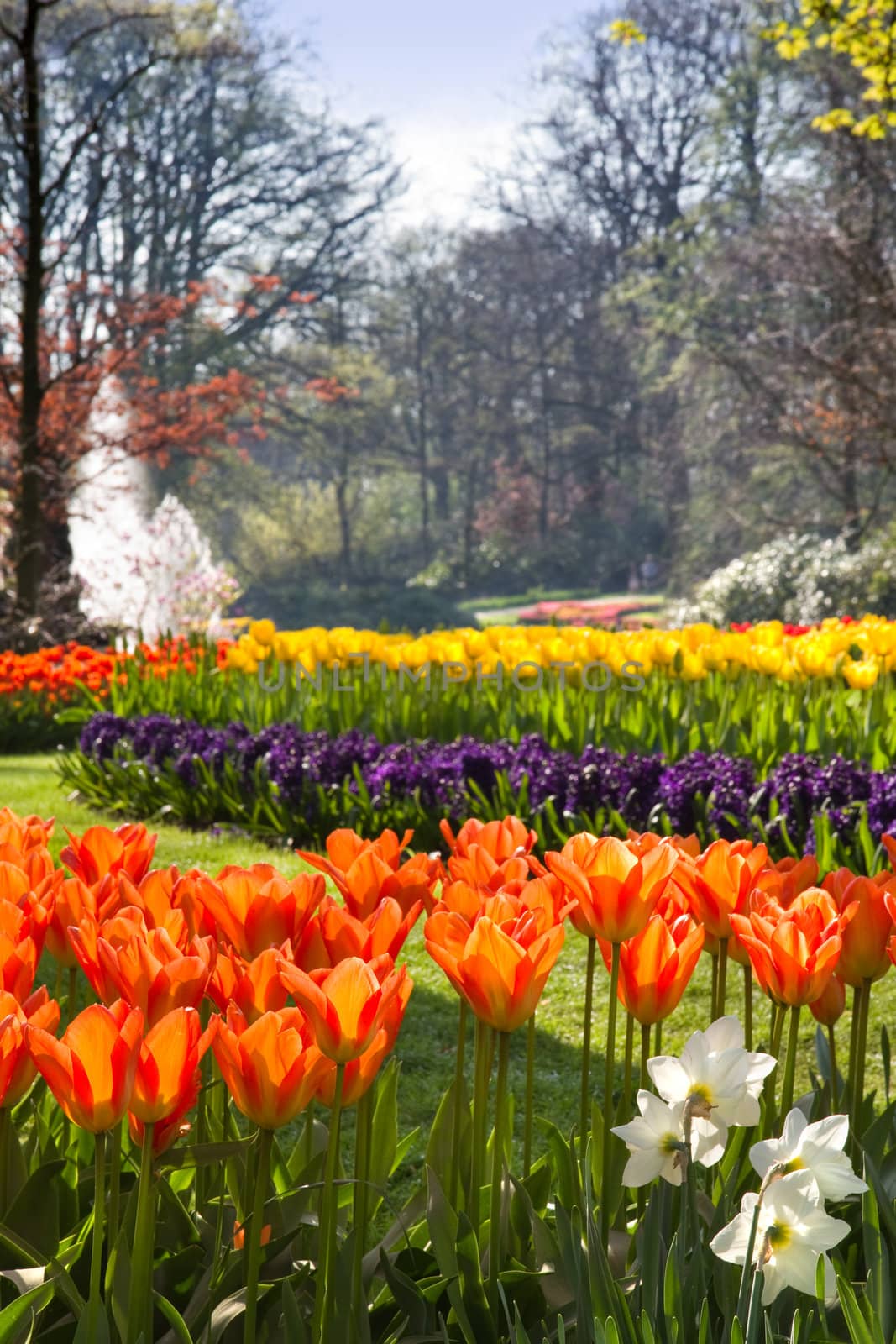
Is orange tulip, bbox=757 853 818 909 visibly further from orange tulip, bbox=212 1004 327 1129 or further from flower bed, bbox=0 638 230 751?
flower bed, bbox=0 638 230 751

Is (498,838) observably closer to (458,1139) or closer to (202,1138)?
(458,1139)

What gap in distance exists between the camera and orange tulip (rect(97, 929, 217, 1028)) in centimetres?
116

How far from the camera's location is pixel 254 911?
1.34 meters

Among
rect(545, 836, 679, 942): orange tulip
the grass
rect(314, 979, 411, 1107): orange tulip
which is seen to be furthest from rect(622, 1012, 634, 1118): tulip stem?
the grass

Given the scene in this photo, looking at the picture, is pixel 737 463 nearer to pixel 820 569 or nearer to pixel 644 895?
pixel 820 569

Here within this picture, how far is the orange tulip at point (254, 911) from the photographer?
134 cm

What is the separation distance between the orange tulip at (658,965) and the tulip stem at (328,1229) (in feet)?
1.09

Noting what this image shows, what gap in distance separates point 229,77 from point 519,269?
42.6 feet

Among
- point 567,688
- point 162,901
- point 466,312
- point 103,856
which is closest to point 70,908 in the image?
point 162,901

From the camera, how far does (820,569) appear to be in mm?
15852

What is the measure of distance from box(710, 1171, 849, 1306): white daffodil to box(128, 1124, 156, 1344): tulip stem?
501 mm

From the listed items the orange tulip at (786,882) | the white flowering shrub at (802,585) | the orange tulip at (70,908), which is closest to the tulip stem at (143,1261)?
the orange tulip at (70,908)

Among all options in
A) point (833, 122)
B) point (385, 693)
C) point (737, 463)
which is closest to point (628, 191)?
point (737, 463)

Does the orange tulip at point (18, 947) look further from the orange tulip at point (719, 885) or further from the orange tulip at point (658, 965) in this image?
the orange tulip at point (719, 885)
